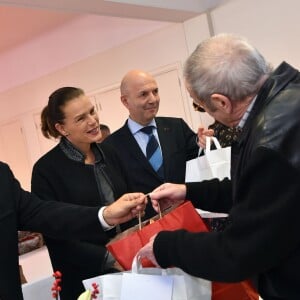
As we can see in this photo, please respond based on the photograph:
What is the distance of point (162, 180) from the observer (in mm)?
2516

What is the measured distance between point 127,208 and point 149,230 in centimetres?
21

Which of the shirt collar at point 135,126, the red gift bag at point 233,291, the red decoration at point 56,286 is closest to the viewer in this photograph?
the red decoration at point 56,286

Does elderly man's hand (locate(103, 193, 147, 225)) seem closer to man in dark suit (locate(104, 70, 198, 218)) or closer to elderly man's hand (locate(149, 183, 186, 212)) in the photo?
elderly man's hand (locate(149, 183, 186, 212))

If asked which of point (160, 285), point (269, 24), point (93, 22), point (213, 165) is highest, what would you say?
point (93, 22)

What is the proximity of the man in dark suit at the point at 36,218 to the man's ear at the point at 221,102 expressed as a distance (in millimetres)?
535

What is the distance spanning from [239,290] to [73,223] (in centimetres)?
63

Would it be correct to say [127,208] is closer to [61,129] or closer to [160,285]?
[160,285]

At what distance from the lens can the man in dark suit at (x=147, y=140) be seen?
8.24 ft

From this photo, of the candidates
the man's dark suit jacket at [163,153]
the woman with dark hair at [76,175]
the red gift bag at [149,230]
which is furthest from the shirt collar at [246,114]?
the man's dark suit jacket at [163,153]

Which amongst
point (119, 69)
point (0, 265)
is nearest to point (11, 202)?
point (0, 265)

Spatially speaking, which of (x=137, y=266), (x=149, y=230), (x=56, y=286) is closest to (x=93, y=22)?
(x=149, y=230)

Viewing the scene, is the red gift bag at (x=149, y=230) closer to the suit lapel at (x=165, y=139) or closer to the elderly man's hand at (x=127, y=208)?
the elderly man's hand at (x=127, y=208)

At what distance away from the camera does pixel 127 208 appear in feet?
5.42

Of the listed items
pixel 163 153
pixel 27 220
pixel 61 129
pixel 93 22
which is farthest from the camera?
pixel 93 22
